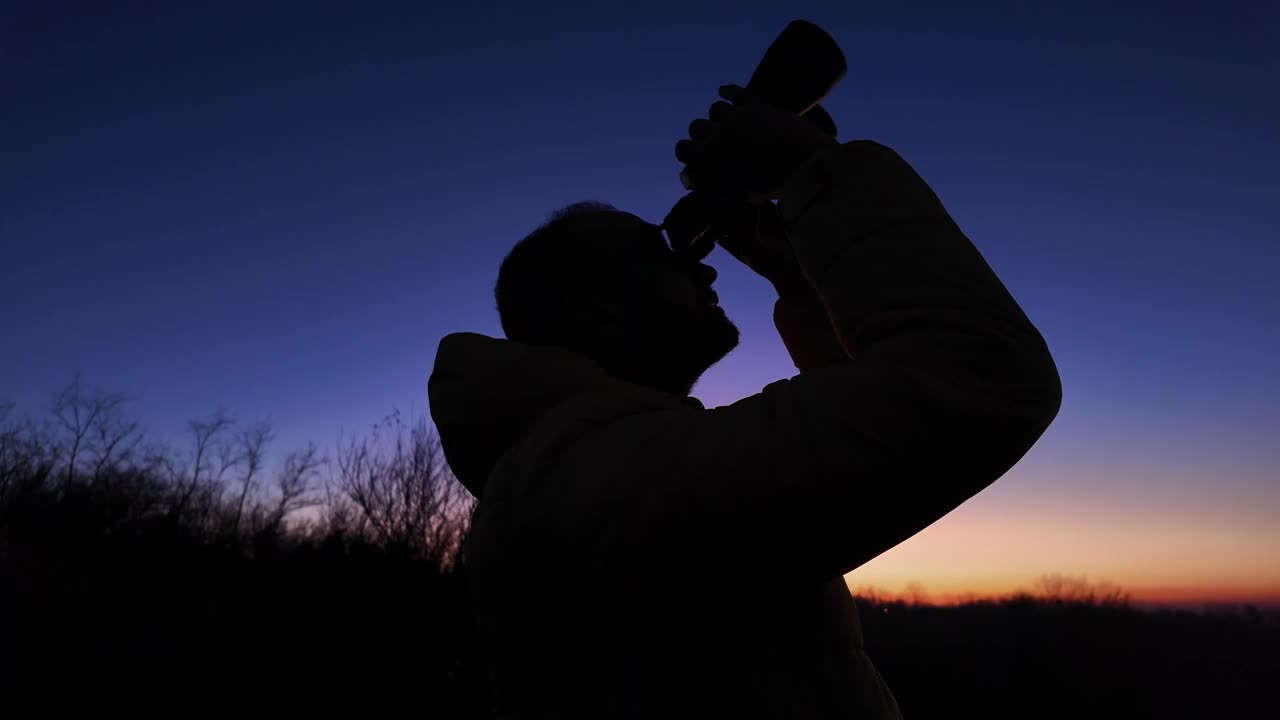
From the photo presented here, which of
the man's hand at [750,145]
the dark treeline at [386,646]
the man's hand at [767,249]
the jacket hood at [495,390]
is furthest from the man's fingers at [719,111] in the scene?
the dark treeline at [386,646]

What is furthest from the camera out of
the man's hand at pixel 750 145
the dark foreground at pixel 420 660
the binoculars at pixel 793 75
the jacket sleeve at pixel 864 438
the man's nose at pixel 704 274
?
the dark foreground at pixel 420 660

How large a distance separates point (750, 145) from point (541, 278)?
0.40 m

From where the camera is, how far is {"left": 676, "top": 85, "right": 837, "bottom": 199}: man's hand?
700 millimetres

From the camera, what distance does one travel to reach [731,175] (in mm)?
741

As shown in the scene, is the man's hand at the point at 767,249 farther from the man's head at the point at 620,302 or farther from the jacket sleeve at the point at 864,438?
the jacket sleeve at the point at 864,438

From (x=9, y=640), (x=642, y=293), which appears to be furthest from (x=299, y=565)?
(x=642, y=293)

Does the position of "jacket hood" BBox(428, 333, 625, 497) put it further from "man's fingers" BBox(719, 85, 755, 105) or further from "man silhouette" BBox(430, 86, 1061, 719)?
"man's fingers" BBox(719, 85, 755, 105)

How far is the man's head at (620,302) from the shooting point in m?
0.90

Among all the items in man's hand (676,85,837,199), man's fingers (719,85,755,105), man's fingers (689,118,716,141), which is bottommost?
man's hand (676,85,837,199)

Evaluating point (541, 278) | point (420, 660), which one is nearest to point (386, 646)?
point (420, 660)

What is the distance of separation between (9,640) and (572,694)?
18351mm

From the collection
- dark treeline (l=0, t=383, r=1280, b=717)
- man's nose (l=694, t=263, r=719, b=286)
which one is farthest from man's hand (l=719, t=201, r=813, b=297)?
dark treeline (l=0, t=383, r=1280, b=717)

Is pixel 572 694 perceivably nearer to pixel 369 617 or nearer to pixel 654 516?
pixel 654 516

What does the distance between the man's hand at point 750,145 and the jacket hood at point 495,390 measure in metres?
0.28
